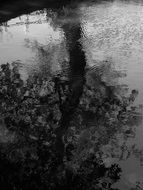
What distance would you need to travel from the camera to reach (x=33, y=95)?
8.00 metres

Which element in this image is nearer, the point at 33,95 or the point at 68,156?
the point at 68,156

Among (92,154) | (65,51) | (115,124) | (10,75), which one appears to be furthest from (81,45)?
(92,154)

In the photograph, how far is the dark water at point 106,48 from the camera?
632 cm

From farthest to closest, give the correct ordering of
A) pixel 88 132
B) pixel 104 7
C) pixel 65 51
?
pixel 104 7
pixel 65 51
pixel 88 132

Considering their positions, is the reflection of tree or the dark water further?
the dark water

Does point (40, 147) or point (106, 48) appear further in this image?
point (106, 48)

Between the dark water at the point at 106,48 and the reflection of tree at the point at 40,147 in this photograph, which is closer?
the reflection of tree at the point at 40,147

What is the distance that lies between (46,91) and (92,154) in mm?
2418

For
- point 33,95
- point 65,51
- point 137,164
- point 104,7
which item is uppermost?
point 104,7

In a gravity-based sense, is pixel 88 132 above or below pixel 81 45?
below

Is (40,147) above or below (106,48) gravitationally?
below

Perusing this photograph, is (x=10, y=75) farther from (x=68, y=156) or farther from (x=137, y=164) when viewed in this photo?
(x=137, y=164)

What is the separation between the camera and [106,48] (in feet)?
35.1

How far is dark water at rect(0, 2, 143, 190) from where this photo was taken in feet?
20.7
